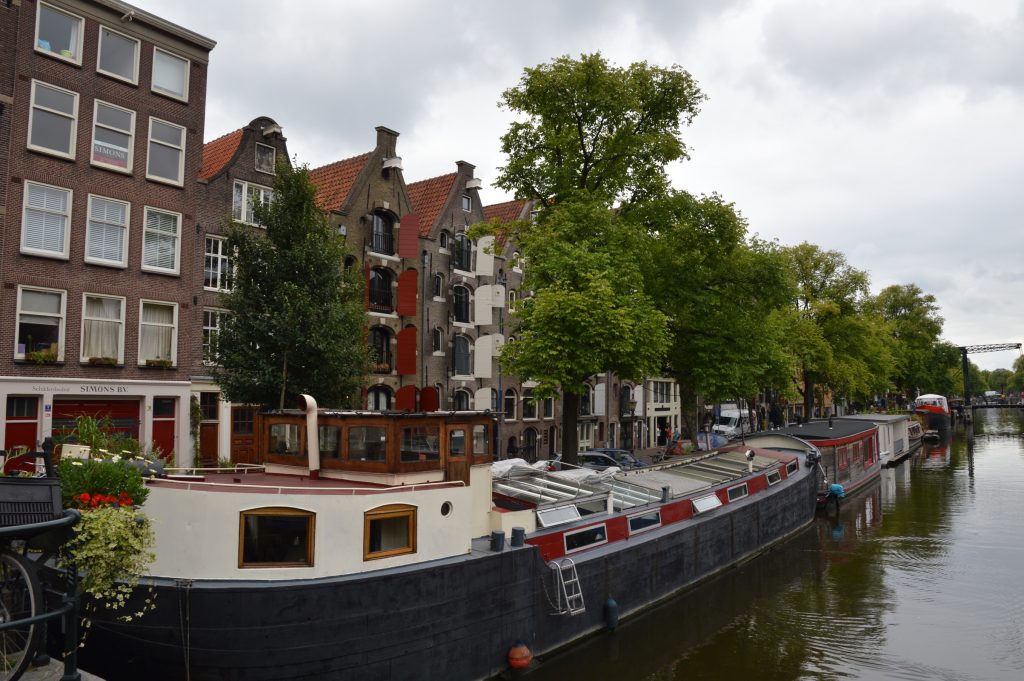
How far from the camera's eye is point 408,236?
35.2m

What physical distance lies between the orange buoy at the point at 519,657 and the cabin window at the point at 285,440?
552cm

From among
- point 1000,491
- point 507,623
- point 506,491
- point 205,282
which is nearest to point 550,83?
point 205,282

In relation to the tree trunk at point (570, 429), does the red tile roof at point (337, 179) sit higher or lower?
higher

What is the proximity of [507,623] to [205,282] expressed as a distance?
20.9 metres

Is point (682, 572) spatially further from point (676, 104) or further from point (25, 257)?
point (25, 257)

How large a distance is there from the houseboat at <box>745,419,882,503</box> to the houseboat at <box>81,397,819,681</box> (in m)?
16.7

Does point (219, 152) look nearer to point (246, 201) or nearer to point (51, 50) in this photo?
point (246, 201)

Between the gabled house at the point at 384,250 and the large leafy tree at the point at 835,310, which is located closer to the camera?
the gabled house at the point at 384,250

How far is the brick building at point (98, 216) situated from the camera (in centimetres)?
2280

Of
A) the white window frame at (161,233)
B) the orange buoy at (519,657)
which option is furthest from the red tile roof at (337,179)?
the orange buoy at (519,657)

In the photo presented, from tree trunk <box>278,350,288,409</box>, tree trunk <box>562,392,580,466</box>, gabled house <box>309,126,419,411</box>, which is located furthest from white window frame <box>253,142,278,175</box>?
tree trunk <box>562,392,580,466</box>

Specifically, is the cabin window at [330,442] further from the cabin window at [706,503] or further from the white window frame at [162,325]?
the white window frame at [162,325]

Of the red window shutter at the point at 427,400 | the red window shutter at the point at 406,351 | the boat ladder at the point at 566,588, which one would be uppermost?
the red window shutter at the point at 406,351

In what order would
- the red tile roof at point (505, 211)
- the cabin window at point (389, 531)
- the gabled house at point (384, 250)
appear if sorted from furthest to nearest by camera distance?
the red tile roof at point (505, 211)
the gabled house at point (384, 250)
the cabin window at point (389, 531)
